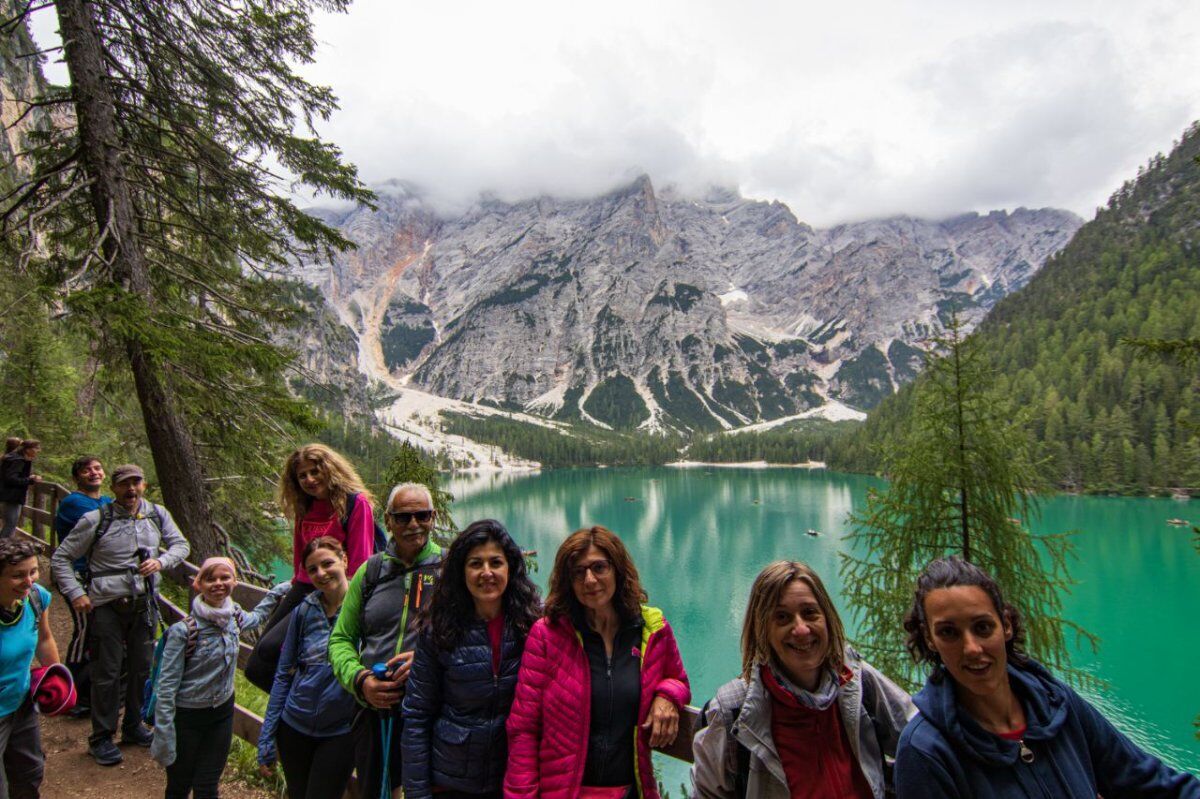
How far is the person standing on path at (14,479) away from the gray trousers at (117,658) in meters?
3.03

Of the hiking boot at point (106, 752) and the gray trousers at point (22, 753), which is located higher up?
the gray trousers at point (22, 753)

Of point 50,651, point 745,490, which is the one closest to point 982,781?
point 50,651

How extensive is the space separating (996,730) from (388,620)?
241 cm

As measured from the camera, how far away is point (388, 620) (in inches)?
109

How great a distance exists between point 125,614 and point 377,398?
206210 mm

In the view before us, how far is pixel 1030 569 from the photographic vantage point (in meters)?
7.63

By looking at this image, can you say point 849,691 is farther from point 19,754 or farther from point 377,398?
point 377,398

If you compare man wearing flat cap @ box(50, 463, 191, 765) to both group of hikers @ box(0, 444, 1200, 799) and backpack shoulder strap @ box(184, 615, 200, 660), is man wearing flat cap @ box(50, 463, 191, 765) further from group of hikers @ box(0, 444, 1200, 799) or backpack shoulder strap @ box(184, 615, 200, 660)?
backpack shoulder strap @ box(184, 615, 200, 660)

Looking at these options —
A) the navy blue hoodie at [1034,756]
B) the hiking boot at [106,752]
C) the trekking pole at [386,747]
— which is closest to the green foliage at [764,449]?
the hiking boot at [106,752]

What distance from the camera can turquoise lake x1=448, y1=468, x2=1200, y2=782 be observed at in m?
19.6

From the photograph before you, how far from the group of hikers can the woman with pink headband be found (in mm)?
11

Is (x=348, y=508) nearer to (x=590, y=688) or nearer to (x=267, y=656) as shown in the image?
(x=267, y=656)

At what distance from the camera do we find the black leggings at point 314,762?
2.92 m

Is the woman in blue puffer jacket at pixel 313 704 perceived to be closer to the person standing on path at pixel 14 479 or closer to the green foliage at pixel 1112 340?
the person standing on path at pixel 14 479
